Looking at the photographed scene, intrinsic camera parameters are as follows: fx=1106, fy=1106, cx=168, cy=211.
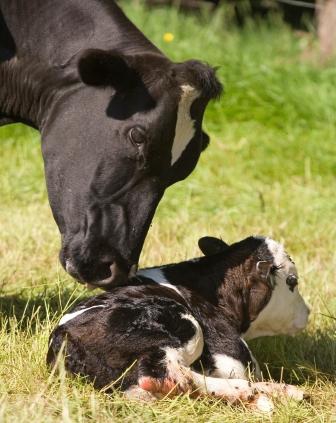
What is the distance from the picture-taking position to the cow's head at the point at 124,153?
4.52 metres

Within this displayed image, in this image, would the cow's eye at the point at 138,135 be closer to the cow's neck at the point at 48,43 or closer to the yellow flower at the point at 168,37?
the cow's neck at the point at 48,43

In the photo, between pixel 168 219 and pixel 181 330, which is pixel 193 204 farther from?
pixel 181 330

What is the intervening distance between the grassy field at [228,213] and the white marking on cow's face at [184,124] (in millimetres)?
998

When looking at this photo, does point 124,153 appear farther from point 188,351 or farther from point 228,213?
point 228,213

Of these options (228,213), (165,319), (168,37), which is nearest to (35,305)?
(165,319)

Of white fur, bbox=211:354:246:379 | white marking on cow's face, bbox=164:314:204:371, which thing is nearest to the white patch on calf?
white marking on cow's face, bbox=164:314:204:371

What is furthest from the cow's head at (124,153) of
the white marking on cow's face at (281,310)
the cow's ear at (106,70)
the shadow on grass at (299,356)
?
the shadow on grass at (299,356)

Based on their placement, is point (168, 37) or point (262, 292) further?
point (168, 37)

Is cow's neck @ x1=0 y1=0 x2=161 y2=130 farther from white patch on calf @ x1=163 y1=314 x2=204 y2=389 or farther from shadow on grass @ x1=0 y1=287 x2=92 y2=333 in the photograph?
white patch on calf @ x1=163 y1=314 x2=204 y2=389

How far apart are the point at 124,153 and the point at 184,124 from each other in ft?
0.91

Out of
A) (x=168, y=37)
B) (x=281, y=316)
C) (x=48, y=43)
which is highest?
(x=48, y=43)

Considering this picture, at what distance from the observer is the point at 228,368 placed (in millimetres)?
4617

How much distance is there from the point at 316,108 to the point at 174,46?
1.79 m

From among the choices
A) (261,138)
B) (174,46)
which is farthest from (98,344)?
(174,46)
